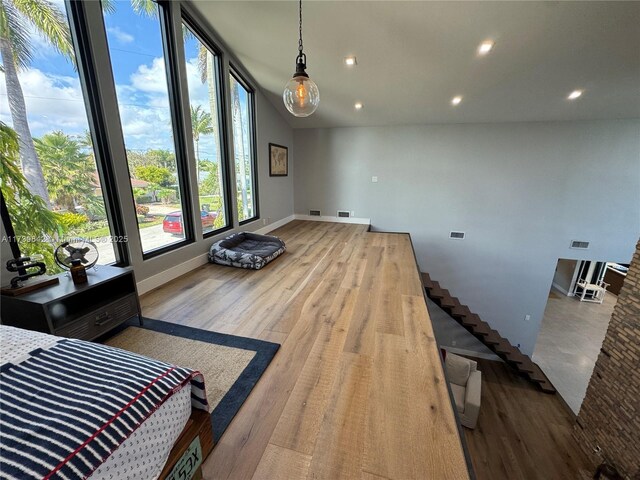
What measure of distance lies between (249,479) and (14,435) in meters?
0.82

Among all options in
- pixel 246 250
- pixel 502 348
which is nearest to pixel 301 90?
pixel 246 250

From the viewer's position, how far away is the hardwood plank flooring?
10.7 feet

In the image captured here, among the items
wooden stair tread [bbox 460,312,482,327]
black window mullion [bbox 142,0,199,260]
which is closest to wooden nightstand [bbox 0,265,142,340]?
black window mullion [bbox 142,0,199,260]

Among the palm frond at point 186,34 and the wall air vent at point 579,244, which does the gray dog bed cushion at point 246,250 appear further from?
the wall air vent at point 579,244

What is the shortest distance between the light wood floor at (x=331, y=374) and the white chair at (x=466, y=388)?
2.32m

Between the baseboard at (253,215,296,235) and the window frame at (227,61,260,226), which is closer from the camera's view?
the window frame at (227,61,260,226)

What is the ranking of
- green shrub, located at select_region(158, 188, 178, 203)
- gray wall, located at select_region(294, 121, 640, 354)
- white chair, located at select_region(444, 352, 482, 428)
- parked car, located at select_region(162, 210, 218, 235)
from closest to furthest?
green shrub, located at select_region(158, 188, 178, 203), parked car, located at select_region(162, 210, 218, 235), white chair, located at select_region(444, 352, 482, 428), gray wall, located at select_region(294, 121, 640, 354)

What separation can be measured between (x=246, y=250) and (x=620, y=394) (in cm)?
501

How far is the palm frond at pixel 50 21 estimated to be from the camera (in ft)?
5.65

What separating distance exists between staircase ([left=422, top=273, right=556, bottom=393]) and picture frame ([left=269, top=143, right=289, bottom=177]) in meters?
3.63

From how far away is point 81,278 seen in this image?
1727 mm

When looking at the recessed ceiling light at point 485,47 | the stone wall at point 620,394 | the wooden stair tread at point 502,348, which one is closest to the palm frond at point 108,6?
the recessed ceiling light at point 485,47

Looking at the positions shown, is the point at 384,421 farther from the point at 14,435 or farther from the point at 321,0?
the point at 321,0

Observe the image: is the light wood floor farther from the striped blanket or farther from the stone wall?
the stone wall
